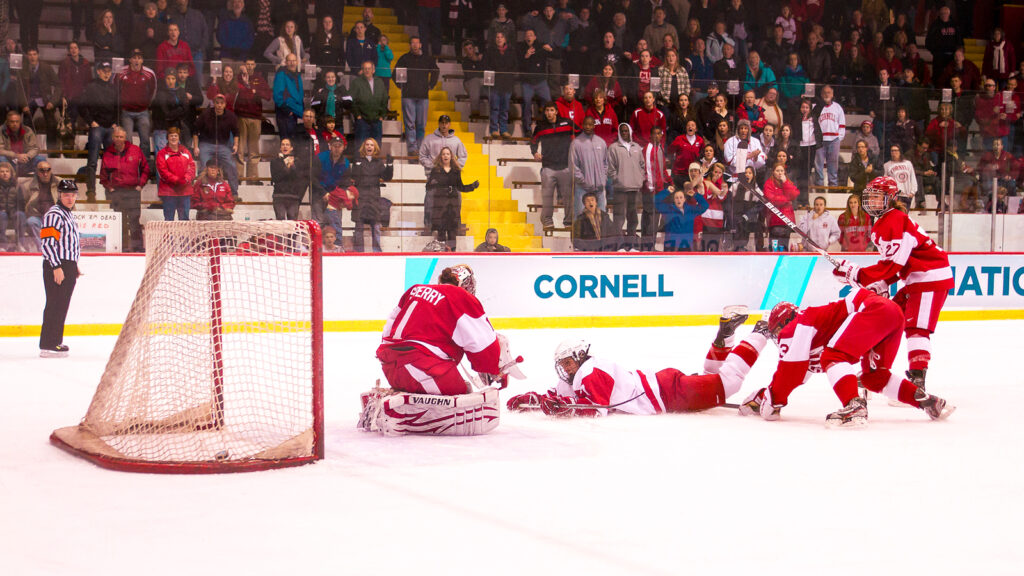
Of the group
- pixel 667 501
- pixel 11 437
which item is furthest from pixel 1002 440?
pixel 11 437

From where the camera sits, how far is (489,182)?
964 centimetres

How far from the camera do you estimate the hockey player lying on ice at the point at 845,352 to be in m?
4.78

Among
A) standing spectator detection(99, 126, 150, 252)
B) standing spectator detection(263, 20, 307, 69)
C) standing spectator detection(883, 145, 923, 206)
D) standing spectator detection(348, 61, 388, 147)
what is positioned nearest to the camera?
standing spectator detection(99, 126, 150, 252)

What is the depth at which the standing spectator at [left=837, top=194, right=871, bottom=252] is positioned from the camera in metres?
10.5

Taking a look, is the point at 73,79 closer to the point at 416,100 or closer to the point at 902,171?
the point at 416,100

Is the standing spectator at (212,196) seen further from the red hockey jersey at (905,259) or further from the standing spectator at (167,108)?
the red hockey jersey at (905,259)

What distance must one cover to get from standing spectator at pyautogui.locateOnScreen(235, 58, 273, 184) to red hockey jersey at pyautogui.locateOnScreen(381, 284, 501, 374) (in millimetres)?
5113

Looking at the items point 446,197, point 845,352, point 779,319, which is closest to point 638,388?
point 779,319

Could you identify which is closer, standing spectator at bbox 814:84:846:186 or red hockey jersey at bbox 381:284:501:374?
red hockey jersey at bbox 381:284:501:374

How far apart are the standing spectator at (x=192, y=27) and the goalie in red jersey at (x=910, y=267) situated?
7.82m

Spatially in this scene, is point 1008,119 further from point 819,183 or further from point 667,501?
point 667,501

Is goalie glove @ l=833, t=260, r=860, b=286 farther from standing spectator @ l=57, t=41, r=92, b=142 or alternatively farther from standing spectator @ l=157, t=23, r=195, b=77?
standing spectator @ l=157, t=23, r=195, b=77

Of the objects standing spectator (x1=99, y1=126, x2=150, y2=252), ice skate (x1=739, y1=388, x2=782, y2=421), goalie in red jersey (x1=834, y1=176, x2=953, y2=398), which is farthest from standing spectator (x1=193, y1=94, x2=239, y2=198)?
goalie in red jersey (x1=834, y1=176, x2=953, y2=398)

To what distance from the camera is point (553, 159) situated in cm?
993
